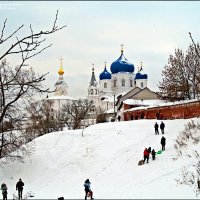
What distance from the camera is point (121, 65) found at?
74062 mm

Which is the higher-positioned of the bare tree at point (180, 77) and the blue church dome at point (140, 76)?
the blue church dome at point (140, 76)

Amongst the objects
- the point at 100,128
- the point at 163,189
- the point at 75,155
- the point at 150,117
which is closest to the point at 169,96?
the point at 150,117

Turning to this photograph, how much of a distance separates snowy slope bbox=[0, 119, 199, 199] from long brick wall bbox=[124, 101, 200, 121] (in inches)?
77.4

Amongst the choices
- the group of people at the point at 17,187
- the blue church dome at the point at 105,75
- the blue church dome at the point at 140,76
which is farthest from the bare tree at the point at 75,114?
the group of people at the point at 17,187

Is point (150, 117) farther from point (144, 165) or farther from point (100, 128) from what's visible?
point (144, 165)

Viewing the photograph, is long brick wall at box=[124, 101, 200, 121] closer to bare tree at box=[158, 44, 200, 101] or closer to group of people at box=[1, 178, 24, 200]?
bare tree at box=[158, 44, 200, 101]

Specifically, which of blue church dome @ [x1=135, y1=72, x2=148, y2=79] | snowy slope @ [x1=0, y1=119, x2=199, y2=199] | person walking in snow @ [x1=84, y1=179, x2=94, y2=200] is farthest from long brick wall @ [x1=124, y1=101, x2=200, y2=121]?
blue church dome @ [x1=135, y1=72, x2=148, y2=79]

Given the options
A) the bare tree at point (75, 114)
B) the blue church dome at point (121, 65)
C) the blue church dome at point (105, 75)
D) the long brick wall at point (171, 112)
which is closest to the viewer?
the long brick wall at point (171, 112)

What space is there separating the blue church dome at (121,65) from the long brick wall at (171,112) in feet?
98.6

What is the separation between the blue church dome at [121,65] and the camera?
243ft

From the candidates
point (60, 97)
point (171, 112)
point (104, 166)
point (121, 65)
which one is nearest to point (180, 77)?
point (171, 112)

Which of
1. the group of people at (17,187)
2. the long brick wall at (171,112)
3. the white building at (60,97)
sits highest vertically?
the white building at (60,97)

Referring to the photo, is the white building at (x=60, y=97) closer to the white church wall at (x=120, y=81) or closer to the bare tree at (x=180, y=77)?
the white church wall at (x=120, y=81)

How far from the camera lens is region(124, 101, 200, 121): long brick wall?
3412cm
